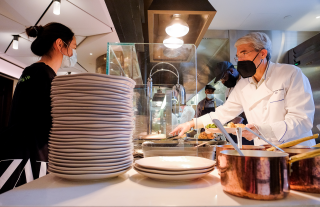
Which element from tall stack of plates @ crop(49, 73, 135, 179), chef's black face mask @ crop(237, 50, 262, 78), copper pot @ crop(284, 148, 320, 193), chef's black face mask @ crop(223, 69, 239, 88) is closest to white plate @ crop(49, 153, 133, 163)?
tall stack of plates @ crop(49, 73, 135, 179)

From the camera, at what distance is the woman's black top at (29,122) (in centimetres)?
106

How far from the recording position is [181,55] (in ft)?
3.99

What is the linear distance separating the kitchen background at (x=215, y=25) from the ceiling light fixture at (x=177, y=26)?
0.34m

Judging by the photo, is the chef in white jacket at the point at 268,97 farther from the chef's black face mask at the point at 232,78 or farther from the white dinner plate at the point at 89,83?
the chef's black face mask at the point at 232,78

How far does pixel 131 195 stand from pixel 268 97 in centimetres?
172

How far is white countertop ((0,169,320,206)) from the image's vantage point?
41 cm

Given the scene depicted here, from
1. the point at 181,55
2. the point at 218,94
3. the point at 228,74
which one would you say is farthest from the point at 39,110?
the point at 218,94

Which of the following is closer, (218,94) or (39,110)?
(39,110)

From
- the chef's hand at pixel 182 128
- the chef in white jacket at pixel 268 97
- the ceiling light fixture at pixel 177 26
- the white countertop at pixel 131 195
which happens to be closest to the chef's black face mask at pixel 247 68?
the chef in white jacket at pixel 268 97

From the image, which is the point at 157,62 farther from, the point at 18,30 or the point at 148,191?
the point at 18,30

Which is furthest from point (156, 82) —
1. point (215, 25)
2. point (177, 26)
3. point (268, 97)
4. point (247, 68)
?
point (215, 25)

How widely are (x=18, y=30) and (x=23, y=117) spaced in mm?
3007

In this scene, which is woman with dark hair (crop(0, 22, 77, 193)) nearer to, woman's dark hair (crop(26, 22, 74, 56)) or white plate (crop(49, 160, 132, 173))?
woman's dark hair (crop(26, 22, 74, 56))

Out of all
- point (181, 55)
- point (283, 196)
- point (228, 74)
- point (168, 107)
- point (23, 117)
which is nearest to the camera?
point (283, 196)
